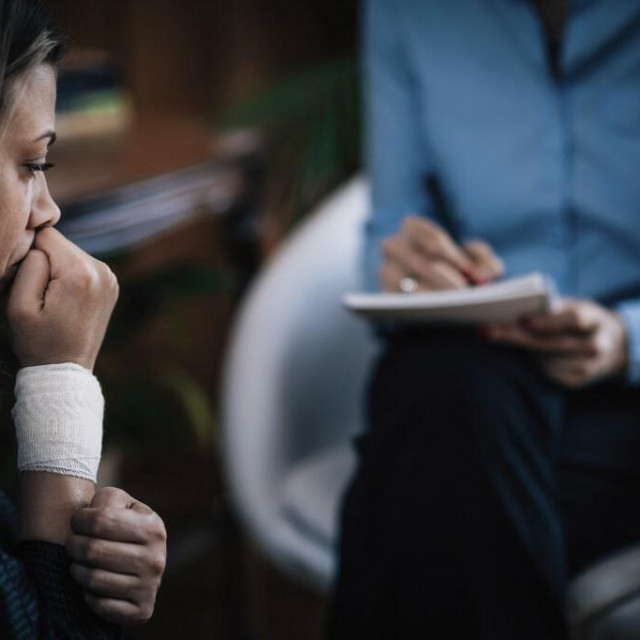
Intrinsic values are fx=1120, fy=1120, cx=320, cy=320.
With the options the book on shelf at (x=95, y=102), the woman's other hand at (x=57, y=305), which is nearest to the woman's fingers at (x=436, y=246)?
the book on shelf at (x=95, y=102)

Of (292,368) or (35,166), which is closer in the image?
(35,166)

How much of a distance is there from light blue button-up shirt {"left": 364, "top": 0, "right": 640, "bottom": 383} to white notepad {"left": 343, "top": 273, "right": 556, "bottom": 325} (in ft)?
0.46

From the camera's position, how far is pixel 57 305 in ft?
1.47

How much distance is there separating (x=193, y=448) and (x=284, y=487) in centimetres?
66

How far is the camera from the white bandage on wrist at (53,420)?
1.42ft

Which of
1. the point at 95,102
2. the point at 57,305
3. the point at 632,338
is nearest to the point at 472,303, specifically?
the point at 632,338

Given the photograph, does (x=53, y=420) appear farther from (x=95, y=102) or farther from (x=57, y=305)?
(x=95, y=102)

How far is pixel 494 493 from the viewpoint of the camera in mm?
834

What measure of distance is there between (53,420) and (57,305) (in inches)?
1.9

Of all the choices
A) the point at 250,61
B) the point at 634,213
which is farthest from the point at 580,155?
the point at 250,61

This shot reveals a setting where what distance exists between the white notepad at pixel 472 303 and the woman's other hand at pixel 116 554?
1.35ft

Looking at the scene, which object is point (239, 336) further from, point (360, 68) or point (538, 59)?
point (360, 68)

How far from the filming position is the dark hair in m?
0.40

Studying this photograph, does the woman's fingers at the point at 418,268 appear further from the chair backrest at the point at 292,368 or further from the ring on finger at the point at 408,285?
the chair backrest at the point at 292,368
